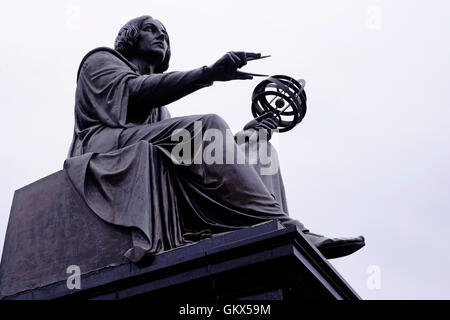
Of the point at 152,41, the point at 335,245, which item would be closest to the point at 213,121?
the point at 335,245

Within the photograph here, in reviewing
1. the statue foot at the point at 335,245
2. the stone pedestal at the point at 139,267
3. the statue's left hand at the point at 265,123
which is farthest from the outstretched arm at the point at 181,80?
the statue foot at the point at 335,245

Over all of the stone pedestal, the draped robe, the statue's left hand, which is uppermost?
the statue's left hand

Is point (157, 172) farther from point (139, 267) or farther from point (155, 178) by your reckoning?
point (139, 267)

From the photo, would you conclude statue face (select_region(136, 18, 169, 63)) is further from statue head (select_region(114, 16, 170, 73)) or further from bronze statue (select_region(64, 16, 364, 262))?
bronze statue (select_region(64, 16, 364, 262))

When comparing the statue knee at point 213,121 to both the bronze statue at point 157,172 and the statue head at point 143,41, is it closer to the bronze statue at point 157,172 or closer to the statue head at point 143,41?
the bronze statue at point 157,172

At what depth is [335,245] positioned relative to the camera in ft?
30.4

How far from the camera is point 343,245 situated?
9305 mm

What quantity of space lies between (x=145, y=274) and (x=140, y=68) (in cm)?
363

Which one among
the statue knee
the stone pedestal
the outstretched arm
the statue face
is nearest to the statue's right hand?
the outstretched arm

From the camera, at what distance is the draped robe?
30.1 feet

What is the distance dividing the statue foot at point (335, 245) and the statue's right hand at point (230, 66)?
1.83 m

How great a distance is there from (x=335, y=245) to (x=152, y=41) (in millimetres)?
3674
